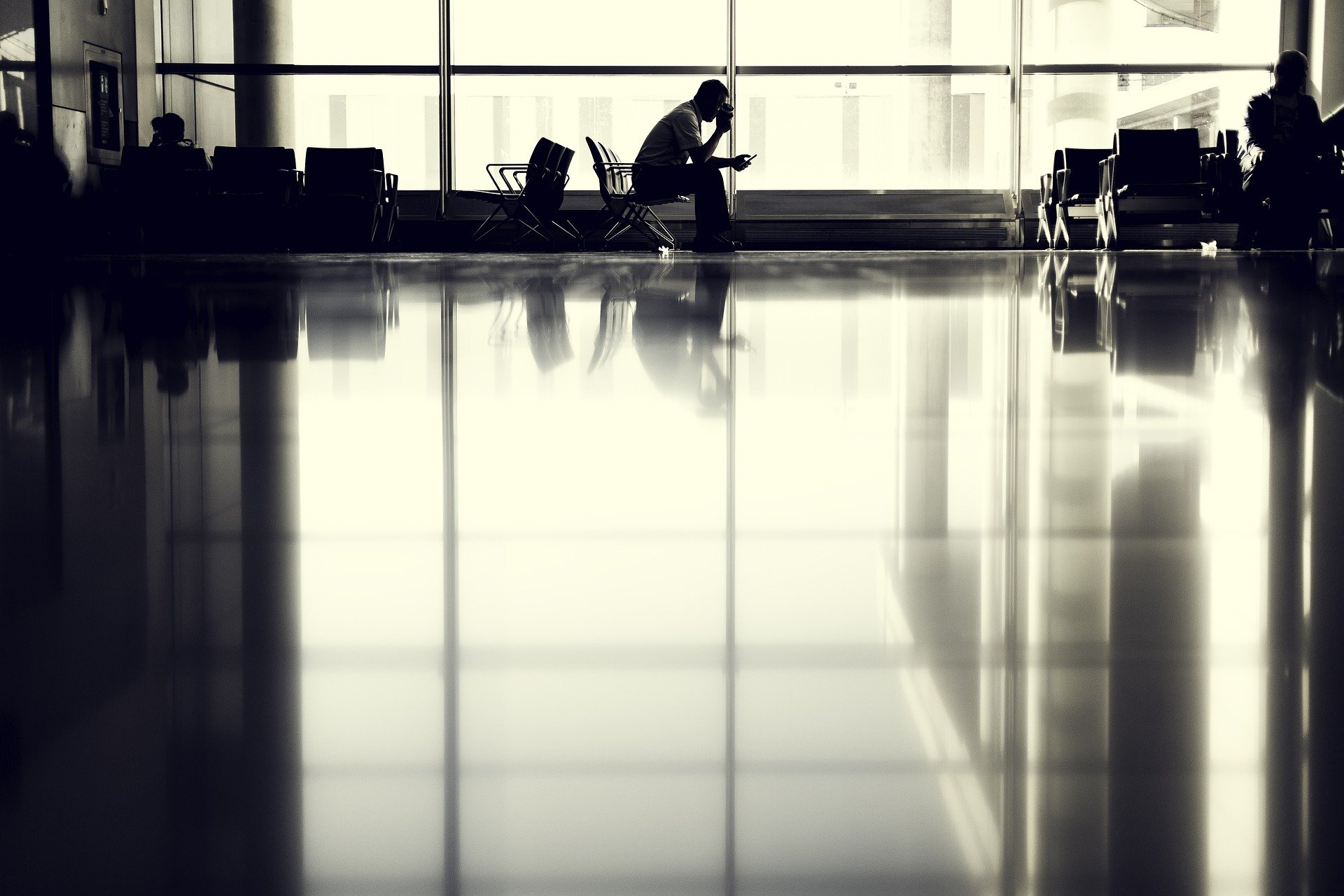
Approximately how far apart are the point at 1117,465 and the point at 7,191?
30.5 ft

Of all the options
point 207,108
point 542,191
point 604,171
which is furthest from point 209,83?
point 604,171

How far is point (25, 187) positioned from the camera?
927cm

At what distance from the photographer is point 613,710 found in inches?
21.7

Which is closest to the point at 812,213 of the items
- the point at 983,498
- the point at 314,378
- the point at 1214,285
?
the point at 1214,285

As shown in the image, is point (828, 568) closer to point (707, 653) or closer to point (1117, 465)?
point (707, 653)

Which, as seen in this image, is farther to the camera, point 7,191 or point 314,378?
point 7,191

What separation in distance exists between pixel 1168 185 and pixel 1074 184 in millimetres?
1660

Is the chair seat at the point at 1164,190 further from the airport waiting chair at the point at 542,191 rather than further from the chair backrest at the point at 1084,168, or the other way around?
the airport waiting chair at the point at 542,191

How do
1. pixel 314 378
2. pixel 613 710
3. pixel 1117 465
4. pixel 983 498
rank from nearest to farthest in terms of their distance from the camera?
pixel 613 710 < pixel 983 498 < pixel 1117 465 < pixel 314 378

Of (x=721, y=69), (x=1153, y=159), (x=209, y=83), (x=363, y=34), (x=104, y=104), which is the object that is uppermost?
(x=363, y=34)

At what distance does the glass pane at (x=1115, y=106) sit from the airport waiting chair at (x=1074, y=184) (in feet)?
2.33

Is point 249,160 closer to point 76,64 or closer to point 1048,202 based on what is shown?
point 76,64

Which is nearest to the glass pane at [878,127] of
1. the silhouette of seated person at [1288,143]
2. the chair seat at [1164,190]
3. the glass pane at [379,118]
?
the glass pane at [379,118]

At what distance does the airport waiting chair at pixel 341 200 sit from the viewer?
10.5 m
